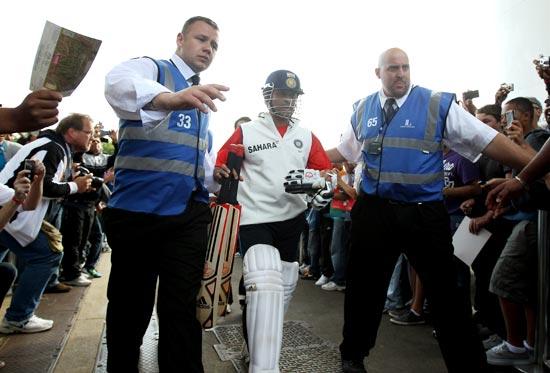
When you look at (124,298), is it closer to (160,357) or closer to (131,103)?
(160,357)

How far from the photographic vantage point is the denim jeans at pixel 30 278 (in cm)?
327

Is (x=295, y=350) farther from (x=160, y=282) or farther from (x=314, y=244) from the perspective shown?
(x=314, y=244)

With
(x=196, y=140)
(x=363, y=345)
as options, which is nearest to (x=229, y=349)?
(x=363, y=345)

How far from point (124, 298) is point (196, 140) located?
91 cm

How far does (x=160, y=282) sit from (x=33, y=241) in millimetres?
1851

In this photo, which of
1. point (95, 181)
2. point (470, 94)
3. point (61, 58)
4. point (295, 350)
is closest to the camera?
point (61, 58)

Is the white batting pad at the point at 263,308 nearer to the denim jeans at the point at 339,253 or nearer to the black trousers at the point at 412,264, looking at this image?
the black trousers at the point at 412,264

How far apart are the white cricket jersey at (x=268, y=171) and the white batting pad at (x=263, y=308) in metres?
0.28

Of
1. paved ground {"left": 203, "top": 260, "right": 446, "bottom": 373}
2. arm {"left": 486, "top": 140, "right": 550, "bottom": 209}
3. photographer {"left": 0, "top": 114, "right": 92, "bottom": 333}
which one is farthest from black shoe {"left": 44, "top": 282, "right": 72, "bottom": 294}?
arm {"left": 486, "top": 140, "right": 550, "bottom": 209}

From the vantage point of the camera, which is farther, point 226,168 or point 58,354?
point 58,354

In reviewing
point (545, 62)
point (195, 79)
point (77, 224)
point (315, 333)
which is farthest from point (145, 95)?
point (77, 224)

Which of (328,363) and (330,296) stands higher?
(328,363)

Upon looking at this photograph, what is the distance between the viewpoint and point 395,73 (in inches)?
105

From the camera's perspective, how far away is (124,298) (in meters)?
2.12
